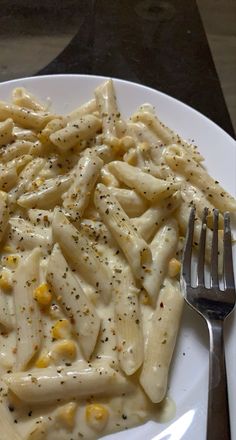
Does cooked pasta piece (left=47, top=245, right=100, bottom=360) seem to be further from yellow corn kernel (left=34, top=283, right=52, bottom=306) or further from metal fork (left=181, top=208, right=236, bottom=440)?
metal fork (left=181, top=208, right=236, bottom=440)

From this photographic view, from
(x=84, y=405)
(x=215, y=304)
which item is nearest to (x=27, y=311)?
(x=84, y=405)

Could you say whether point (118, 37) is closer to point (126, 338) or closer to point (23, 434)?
point (126, 338)

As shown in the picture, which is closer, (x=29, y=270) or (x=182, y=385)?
(x=182, y=385)

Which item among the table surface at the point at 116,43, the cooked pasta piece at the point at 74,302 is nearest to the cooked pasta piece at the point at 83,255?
the cooked pasta piece at the point at 74,302

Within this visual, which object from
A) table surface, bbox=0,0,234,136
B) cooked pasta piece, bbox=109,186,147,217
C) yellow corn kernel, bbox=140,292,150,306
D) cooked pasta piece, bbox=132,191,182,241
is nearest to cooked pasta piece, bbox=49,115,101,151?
cooked pasta piece, bbox=109,186,147,217

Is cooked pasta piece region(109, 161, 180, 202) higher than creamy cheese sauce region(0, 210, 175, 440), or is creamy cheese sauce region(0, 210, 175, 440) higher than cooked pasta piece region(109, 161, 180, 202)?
cooked pasta piece region(109, 161, 180, 202)

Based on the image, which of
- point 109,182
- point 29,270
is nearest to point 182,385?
point 29,270
